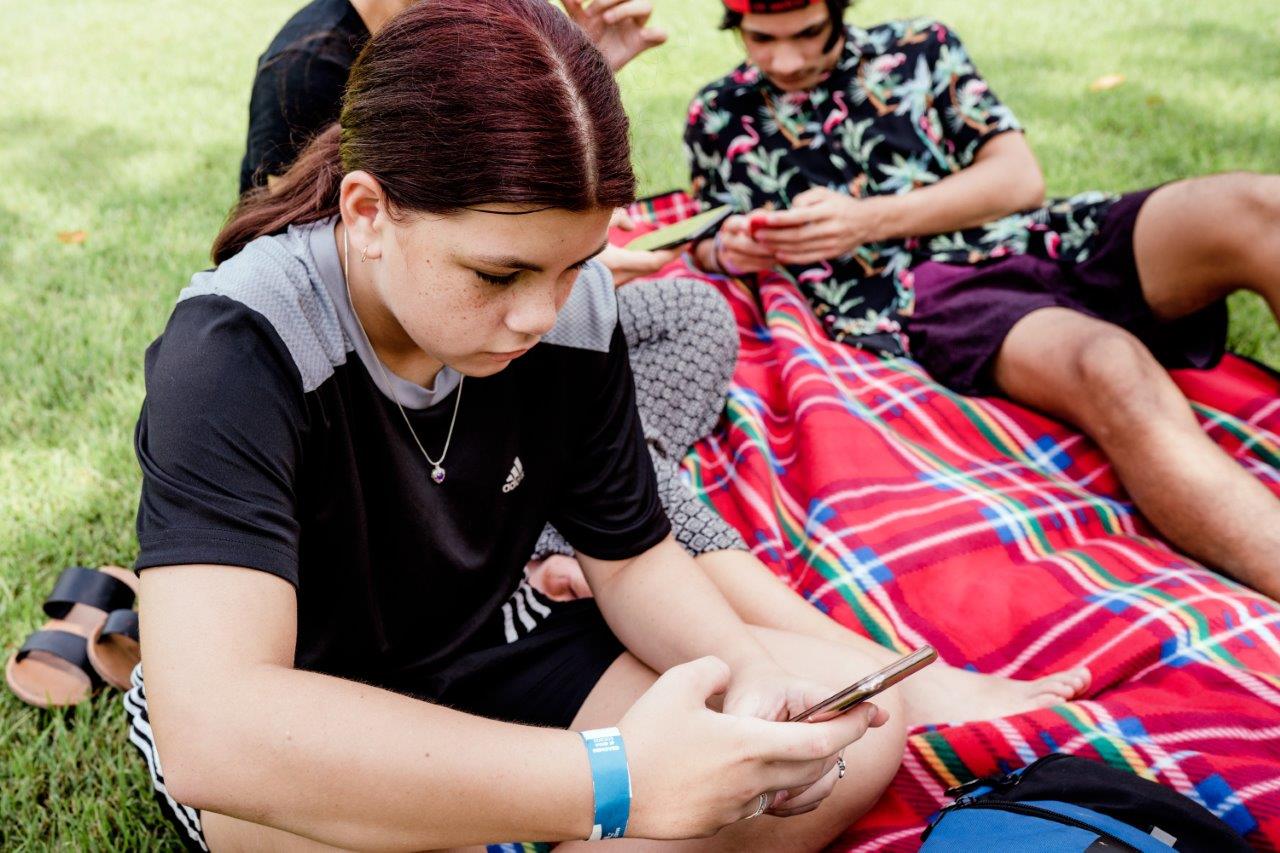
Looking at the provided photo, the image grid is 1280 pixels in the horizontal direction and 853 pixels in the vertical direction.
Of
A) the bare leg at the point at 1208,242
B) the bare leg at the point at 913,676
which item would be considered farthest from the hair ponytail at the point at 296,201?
the bare leg at the point at 1208,242

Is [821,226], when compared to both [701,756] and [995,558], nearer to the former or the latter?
[995,558]

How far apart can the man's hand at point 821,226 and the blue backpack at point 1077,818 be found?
1761 millimetres

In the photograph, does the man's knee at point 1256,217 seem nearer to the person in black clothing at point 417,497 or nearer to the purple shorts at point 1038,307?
the purple shorts at point 1038,307

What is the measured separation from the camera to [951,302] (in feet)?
9.55

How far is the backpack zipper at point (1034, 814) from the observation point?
133 centimetres

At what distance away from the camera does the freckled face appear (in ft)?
4.25

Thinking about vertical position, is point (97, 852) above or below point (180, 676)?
below

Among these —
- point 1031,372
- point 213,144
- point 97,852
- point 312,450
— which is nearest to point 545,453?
point 312,450

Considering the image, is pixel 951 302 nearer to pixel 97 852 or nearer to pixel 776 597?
pixel 776 597

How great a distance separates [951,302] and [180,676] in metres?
2.26

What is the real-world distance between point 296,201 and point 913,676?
134 centimetres

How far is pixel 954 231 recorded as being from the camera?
123 inches

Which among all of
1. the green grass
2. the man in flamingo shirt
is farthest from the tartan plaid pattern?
the green grass

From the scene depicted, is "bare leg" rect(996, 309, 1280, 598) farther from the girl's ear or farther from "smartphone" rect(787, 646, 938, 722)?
the girl's ear
